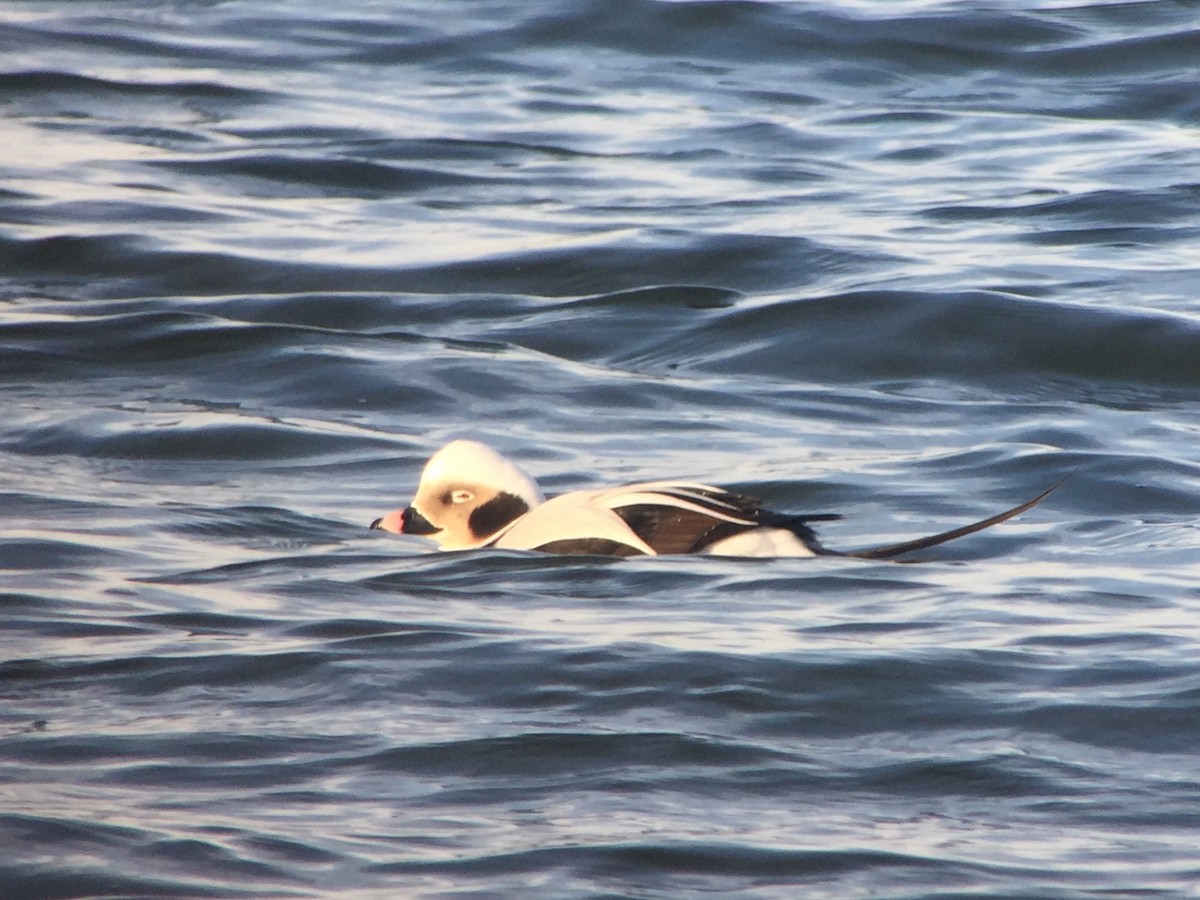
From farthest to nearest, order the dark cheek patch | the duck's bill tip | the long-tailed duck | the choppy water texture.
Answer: the dark cheek patch
the duck's bill tip
the long-tailed duck
the choppy water texture

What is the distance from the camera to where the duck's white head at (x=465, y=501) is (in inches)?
259

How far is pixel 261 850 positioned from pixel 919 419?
5.01m

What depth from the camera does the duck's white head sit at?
6582 millimetres

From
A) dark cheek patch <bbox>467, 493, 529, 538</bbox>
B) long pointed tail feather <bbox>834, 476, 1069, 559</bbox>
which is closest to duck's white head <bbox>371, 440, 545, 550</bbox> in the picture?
dark cheek patch <bbox>467, 493, 529, 538</bbox>

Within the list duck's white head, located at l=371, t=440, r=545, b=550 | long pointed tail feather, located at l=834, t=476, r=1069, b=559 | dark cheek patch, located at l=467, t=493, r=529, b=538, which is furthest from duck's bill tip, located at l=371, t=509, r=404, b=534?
long pointed tail feather, located at l=834, t=476, r=1069, b=559

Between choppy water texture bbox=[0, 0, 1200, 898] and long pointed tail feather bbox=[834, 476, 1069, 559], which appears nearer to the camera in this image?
choppy water texture bbox=[0, 0, 1200, 898]

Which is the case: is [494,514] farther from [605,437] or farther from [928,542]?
[605,437]

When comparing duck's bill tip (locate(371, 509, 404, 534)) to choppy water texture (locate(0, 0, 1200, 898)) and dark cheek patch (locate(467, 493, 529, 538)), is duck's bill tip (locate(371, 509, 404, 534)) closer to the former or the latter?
choppy water texture (locate(0, 0, 1200, 898))

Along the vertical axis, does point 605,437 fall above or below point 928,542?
below

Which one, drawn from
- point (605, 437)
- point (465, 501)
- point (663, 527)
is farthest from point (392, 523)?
point (605, 437)

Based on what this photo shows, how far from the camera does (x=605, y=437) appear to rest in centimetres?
823

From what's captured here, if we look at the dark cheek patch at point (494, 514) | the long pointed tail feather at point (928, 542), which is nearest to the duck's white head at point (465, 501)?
the dark cheek patch at point (494, 514)

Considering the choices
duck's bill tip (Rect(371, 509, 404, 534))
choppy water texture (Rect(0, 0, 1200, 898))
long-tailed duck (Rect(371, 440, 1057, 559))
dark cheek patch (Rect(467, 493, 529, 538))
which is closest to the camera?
choppy water texture (Rect(0, 0, 1200, 898))

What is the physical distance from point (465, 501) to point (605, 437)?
5.40 ft
